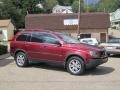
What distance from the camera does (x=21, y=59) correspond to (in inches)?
594

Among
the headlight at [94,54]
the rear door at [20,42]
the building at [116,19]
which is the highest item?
the building at [116,19]

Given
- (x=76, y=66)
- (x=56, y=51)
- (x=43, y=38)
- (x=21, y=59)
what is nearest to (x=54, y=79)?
(x=76, y=66)

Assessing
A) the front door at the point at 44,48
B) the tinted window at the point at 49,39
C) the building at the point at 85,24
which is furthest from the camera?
the building at the point at 85,24

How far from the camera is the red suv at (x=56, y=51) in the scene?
1297cm

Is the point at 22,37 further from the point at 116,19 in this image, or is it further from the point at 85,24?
the point at 116,19

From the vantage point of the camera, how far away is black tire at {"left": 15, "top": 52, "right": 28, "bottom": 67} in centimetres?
1495

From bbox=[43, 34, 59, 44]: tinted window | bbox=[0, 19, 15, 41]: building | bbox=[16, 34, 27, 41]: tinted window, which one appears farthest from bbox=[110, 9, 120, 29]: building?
bbox=[43, 34, 59, 44]: tinted window

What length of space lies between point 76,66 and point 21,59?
3174mm

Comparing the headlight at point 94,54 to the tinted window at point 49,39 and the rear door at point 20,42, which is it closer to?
the tinted window at point 49,39

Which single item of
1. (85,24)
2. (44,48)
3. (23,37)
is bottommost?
(44,48)

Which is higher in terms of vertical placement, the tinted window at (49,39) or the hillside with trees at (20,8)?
the hillside with trees at (20,8)

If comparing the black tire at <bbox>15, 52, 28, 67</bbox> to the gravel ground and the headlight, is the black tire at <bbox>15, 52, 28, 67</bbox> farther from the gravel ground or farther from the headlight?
the headlight

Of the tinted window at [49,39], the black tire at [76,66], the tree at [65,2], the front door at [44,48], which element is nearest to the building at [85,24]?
the front door at [44,48]

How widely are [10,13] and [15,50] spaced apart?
59.3 metres
